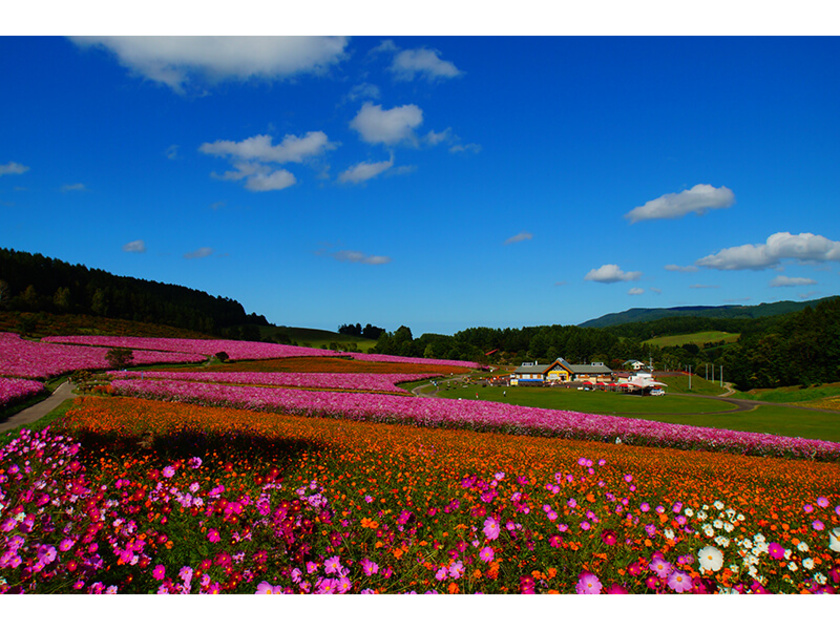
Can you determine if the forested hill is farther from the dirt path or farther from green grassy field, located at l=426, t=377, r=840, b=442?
green grassy field, located at l=426, t=377, r=840, b=442

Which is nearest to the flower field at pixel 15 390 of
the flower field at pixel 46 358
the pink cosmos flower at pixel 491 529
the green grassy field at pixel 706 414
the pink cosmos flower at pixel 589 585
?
the flower field at pixel 46 358

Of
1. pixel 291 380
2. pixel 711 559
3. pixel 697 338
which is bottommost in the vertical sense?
pixel 291 380

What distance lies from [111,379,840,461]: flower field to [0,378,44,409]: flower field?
12.9 feet

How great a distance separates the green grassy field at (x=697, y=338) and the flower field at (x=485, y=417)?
162430mm

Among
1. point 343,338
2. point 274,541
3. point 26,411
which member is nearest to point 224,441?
point 274,541

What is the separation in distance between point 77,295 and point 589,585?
78398 millimetres

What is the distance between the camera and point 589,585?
3105 millimetres

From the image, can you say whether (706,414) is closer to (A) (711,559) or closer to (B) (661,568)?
(A) (711,559)

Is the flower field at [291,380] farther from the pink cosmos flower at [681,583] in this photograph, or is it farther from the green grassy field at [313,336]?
the green grassy field at [313,336]

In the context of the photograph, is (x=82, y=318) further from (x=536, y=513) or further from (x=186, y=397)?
(x=536, y=513)

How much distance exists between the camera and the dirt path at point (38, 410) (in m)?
15.3

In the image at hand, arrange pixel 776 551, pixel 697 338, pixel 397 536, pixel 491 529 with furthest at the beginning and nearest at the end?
pixel 697 338
pixel 397 536
pixel 491 529
pixel 776 551

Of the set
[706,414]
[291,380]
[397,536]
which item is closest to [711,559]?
[397,536]

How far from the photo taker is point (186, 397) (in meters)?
23.6
